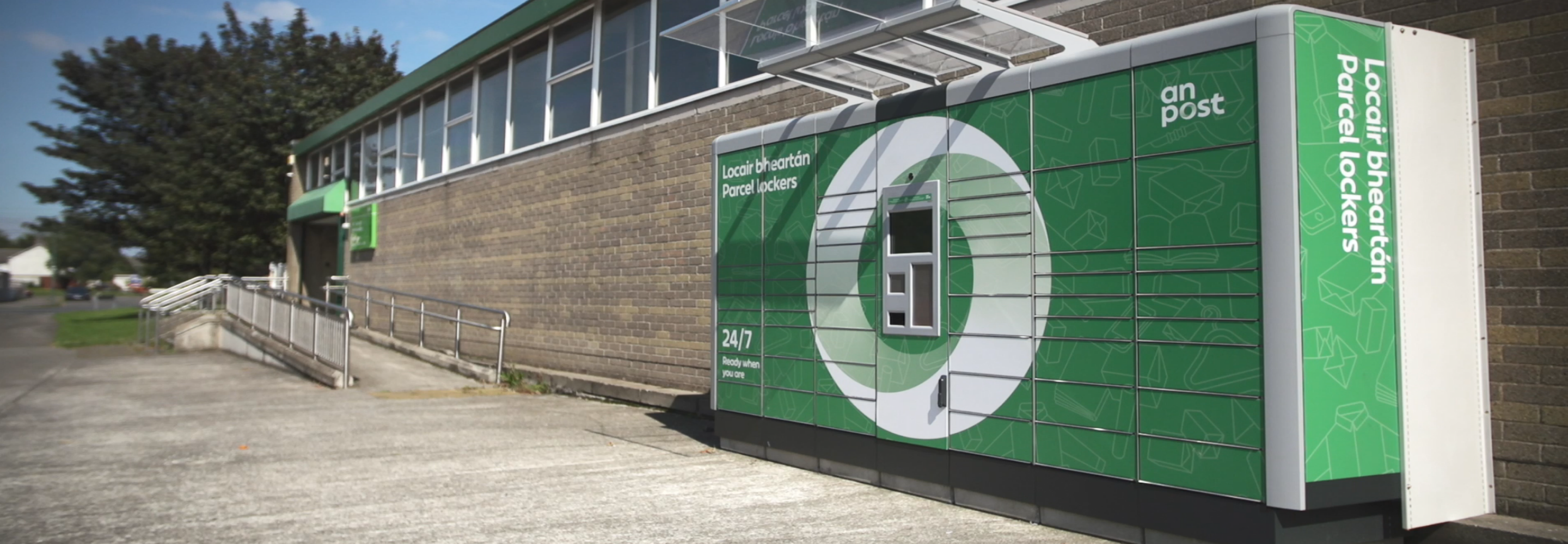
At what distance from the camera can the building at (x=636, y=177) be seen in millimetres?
4910

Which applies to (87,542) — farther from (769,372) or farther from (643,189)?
(643,189)

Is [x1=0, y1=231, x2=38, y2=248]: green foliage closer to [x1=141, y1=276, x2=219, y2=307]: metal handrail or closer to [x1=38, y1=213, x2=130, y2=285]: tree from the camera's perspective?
[x1=38, y1=213, x2=130, y2=285]: tree

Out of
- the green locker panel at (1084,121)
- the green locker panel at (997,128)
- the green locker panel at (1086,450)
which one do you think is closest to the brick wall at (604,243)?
the green locker panel at (997,128)

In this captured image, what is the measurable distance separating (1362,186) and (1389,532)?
5.12 feet

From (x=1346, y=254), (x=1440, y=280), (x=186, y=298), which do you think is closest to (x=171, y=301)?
(x=186, y=298)

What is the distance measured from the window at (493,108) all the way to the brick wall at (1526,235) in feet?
45.0

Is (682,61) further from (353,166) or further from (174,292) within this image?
(174,292)

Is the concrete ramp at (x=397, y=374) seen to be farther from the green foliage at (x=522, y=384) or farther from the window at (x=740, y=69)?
the window at (x=740, y=69)

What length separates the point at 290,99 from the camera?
33.7m

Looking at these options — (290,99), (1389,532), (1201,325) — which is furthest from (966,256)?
(290,99)

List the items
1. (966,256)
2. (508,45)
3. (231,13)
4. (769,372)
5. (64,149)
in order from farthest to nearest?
(64,149)
(231,13)
(508,45)
(769,372)
(966,256)

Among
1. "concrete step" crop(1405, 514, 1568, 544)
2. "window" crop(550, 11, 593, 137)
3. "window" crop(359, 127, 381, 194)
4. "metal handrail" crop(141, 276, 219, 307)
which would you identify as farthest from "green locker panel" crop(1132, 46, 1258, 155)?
"metal handrail" crop(141, 276, 219, 307)

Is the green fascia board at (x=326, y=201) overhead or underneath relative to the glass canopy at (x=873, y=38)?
overhead

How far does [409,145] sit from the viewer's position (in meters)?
20.7
